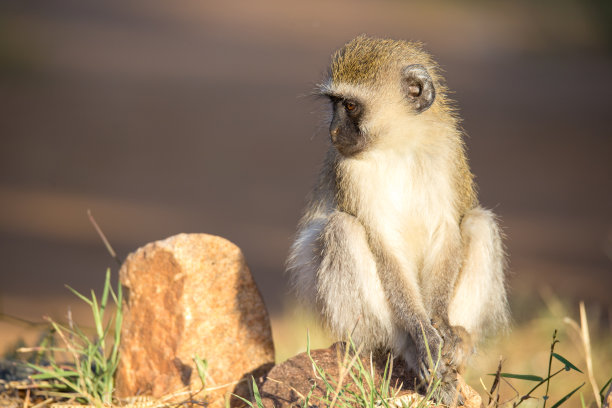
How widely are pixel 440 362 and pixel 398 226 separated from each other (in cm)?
69

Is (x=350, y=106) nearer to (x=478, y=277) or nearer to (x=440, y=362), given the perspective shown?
(x=478, y=277)

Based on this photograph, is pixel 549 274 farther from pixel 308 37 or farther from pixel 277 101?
pixel 308 37

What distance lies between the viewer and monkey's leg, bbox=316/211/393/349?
142 inches

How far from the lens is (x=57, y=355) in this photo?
501 centimetres

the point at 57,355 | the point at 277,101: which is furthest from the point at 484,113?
the point at 57,355

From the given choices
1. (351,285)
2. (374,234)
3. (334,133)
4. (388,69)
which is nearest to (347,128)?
(334,133)

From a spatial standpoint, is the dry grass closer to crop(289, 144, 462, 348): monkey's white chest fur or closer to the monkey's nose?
crop(289, 144, 462, 348): monkey's white chest fur

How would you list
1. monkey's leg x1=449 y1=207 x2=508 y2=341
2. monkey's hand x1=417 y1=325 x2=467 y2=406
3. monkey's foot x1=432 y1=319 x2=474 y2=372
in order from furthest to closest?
monkey's leg x1=449 y1=207 x2=508 y2=341 → monkey's foot x1=432 y1=319 x2=474 y2=372 → monkey's hand x1=417 y1=325 x2=467 y2=406

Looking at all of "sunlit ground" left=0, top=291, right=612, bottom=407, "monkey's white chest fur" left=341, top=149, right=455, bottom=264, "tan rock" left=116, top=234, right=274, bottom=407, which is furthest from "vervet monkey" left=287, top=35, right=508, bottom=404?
"sunlit ground" left=0, top=291, right=612, bottom=407

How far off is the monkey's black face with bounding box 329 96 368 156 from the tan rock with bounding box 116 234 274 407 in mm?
768

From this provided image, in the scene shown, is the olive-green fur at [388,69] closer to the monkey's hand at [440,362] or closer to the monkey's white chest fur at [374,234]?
the monkey's white chest fur at [374,234]

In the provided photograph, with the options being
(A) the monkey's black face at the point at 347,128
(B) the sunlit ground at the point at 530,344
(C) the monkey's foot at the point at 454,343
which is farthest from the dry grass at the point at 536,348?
(A) the monkey's black face at the point at 347,128

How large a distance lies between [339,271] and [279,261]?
5561mm

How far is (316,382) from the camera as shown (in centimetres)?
337
